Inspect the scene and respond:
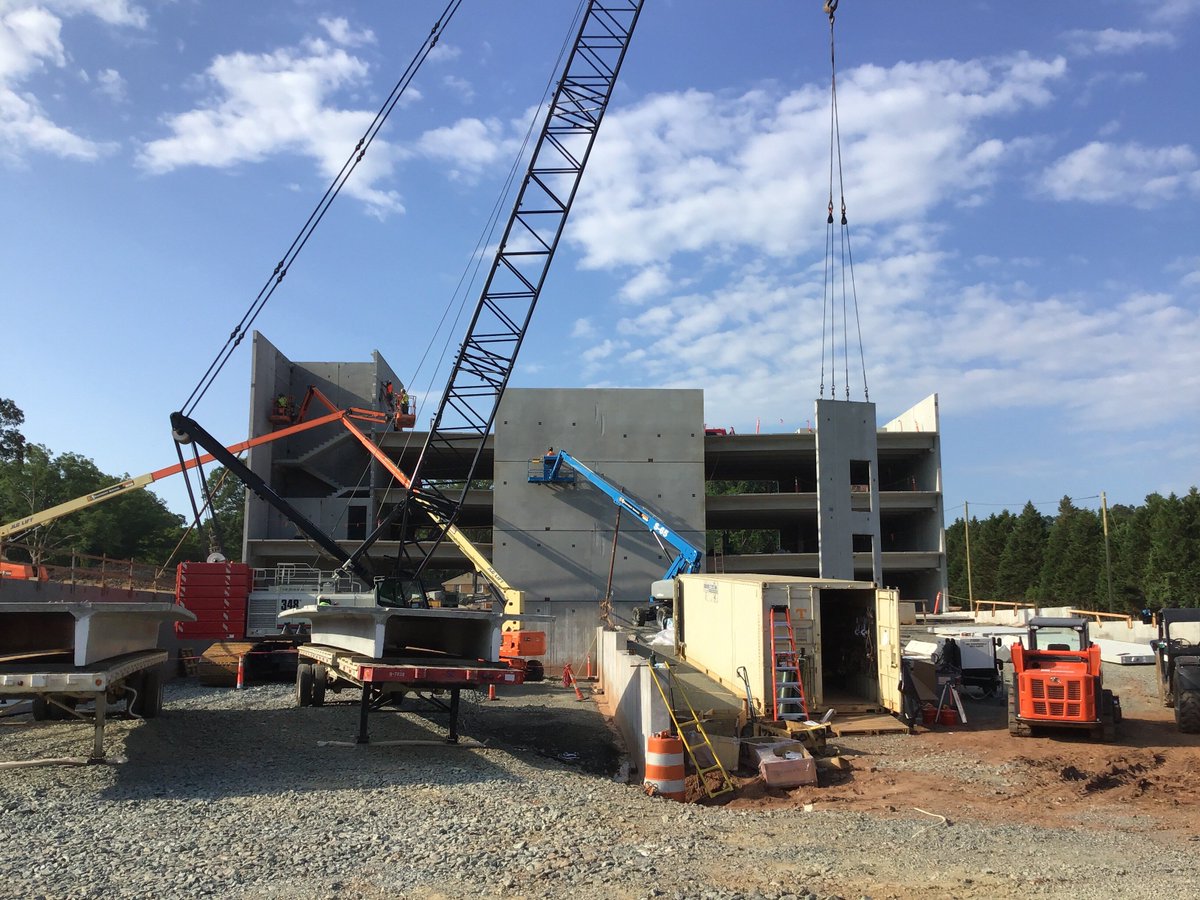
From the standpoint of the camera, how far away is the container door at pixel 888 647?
15.7 meters

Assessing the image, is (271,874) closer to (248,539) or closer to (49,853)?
(49,853)

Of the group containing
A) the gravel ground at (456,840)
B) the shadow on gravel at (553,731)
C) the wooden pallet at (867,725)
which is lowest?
the shadow on gravel at (553,731)

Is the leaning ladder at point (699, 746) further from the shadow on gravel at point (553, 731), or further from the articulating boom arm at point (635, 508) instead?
the articulating boom arm at point (635, 508)

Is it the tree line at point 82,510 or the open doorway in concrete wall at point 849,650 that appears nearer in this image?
the open doorway in concrete wall at point 849,650

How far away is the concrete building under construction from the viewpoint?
42344 millimetres

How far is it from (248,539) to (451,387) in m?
18.8

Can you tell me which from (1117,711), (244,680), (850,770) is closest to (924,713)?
(1117,711)

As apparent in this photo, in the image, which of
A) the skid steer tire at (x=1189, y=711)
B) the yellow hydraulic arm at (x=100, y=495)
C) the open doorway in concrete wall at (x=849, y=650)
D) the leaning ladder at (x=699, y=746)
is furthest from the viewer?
the yellow hydraulic arm at (x=100, y=495)

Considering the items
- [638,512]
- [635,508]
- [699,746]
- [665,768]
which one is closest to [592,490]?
[635,508]

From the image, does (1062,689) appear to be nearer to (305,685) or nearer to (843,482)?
(305,685)

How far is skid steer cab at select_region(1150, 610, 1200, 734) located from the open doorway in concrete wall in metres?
5.07

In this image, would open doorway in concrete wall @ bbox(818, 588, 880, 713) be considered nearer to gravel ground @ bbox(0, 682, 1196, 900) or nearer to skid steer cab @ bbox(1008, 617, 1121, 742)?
skid steer cab @ bbox(1008, 617, 1121, 742)

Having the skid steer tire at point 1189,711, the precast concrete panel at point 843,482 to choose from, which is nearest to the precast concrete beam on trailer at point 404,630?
the skid steer tire at point 1189,711

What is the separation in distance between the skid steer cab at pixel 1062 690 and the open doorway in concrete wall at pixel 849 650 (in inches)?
99.6
